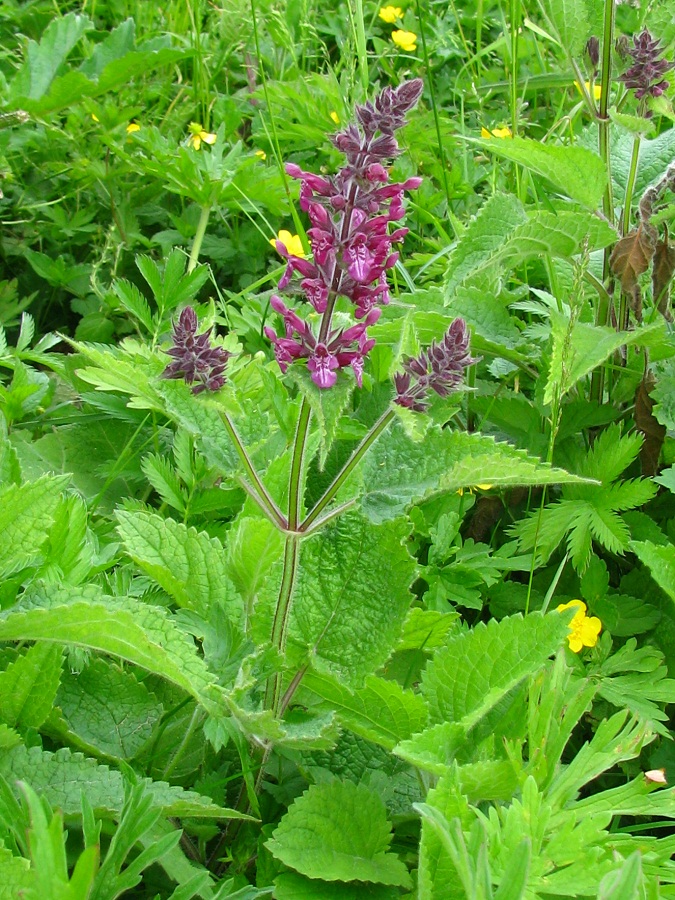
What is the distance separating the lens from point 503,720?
1.31m

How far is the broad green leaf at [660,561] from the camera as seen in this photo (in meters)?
1.59

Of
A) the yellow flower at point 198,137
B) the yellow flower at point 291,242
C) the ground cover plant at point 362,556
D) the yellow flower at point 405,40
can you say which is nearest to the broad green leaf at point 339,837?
the ground cover plant at point 362,556

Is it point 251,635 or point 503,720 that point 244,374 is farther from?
point 503,720

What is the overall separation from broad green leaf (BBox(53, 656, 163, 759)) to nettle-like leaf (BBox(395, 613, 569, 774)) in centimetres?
42

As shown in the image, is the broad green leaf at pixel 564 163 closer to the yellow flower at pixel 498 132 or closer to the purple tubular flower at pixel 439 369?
the purple tubular flower at pixel 439 369

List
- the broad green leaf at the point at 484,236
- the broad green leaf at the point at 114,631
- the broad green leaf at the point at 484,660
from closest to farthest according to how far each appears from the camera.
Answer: the broad green leaf at the point at 114,631
the broad green leaf at the point at 484,660
the broad green leaf at the point at 484,236

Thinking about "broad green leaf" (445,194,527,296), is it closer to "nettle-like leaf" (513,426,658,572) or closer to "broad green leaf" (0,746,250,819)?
"nettle-like leaf" (513,426,658,572)

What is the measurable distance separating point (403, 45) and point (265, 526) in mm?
2764

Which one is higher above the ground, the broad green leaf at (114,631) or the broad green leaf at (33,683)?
the broad green leaf at (114,631)

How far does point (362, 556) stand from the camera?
1331 millimetres

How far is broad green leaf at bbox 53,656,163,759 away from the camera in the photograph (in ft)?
4.45

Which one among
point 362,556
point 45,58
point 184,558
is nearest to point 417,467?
point 362,556

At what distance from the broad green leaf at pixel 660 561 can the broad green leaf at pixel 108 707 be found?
844 millimetres

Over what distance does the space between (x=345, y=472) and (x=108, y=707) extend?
20.1 inches
